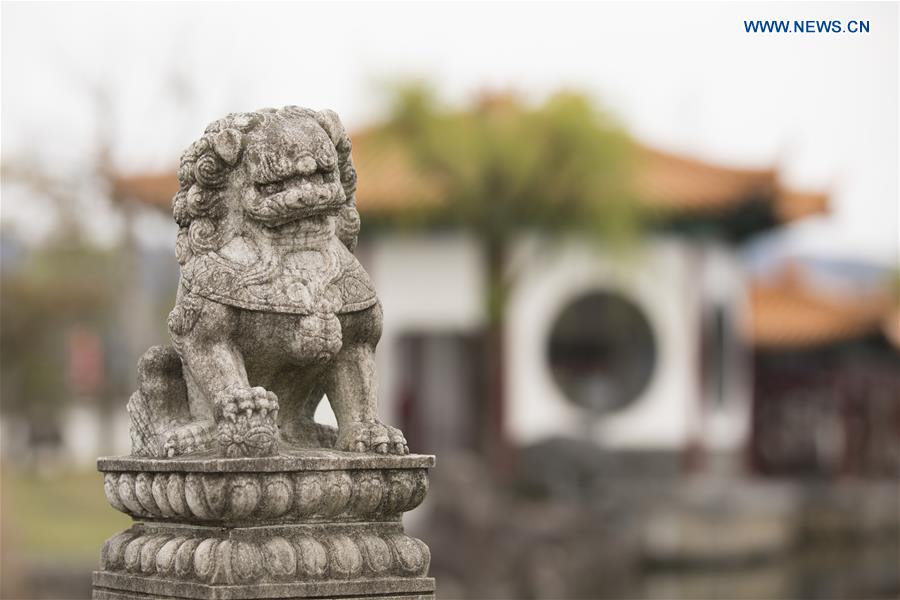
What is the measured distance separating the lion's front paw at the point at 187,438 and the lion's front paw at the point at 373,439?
0.49 meters

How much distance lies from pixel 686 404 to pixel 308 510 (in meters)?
19.2

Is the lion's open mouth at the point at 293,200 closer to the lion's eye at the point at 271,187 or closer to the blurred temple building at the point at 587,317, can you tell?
the lion's eye at the point at 271,187

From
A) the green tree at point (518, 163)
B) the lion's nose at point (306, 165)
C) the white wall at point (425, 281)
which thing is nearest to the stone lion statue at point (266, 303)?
the lion's nose at point (306, 165)

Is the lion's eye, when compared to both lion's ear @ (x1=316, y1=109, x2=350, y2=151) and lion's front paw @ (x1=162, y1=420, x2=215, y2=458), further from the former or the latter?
lion's front paw @ (x1=162, y1=420, x2=215, y2=458)

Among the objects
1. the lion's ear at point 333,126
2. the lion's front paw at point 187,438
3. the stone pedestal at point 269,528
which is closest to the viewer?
the stone pedestal at point 269,528

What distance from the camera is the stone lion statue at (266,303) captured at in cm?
546

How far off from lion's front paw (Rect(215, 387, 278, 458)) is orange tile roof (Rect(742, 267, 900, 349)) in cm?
2424

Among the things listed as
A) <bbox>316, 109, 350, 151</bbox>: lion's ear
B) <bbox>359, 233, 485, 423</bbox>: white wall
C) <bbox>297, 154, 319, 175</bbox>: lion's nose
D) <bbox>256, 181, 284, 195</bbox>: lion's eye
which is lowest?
<bbox>256, 181, 284, 195</bbox>: lion's eye

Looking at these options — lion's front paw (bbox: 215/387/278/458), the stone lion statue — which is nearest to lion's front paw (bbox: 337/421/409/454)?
the stone lion statue

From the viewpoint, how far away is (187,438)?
5387mm

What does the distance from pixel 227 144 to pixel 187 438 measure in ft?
3.47

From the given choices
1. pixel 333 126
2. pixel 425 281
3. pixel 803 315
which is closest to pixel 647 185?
pixel 425 281

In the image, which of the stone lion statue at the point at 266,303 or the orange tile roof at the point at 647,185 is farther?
the orange tile roof at the point at 647,185

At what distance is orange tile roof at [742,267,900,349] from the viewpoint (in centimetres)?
3016
